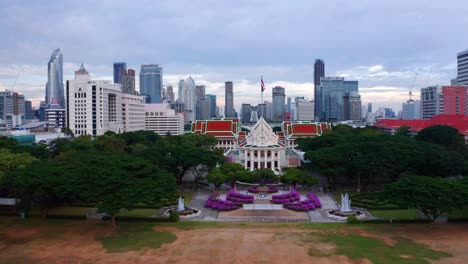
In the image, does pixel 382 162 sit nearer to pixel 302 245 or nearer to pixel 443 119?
pixel 302 245

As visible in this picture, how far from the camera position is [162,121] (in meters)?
178

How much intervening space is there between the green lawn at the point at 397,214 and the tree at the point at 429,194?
16.0ft

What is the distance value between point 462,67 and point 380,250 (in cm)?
18090

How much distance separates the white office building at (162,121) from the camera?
178m

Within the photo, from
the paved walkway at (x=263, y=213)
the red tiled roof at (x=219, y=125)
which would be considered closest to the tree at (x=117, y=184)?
the paved walkway at (x=263, y=213)

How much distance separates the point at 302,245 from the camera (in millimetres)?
35750

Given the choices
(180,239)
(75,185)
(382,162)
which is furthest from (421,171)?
(75,185)

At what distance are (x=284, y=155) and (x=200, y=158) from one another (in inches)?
1069

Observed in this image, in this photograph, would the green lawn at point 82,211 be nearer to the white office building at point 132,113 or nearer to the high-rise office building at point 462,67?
the white office building at point 132,113

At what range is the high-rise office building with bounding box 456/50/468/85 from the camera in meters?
178

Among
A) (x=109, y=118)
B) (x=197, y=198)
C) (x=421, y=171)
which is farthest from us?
(x=109, y=118)

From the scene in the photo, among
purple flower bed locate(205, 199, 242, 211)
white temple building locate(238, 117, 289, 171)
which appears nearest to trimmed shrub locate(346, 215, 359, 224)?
purple flower bed locate(205, 199, 242, 211)

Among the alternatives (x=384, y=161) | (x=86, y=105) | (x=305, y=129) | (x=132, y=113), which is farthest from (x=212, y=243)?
(x=132, y=113)

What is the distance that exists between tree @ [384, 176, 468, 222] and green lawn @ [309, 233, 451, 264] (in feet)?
15.6
